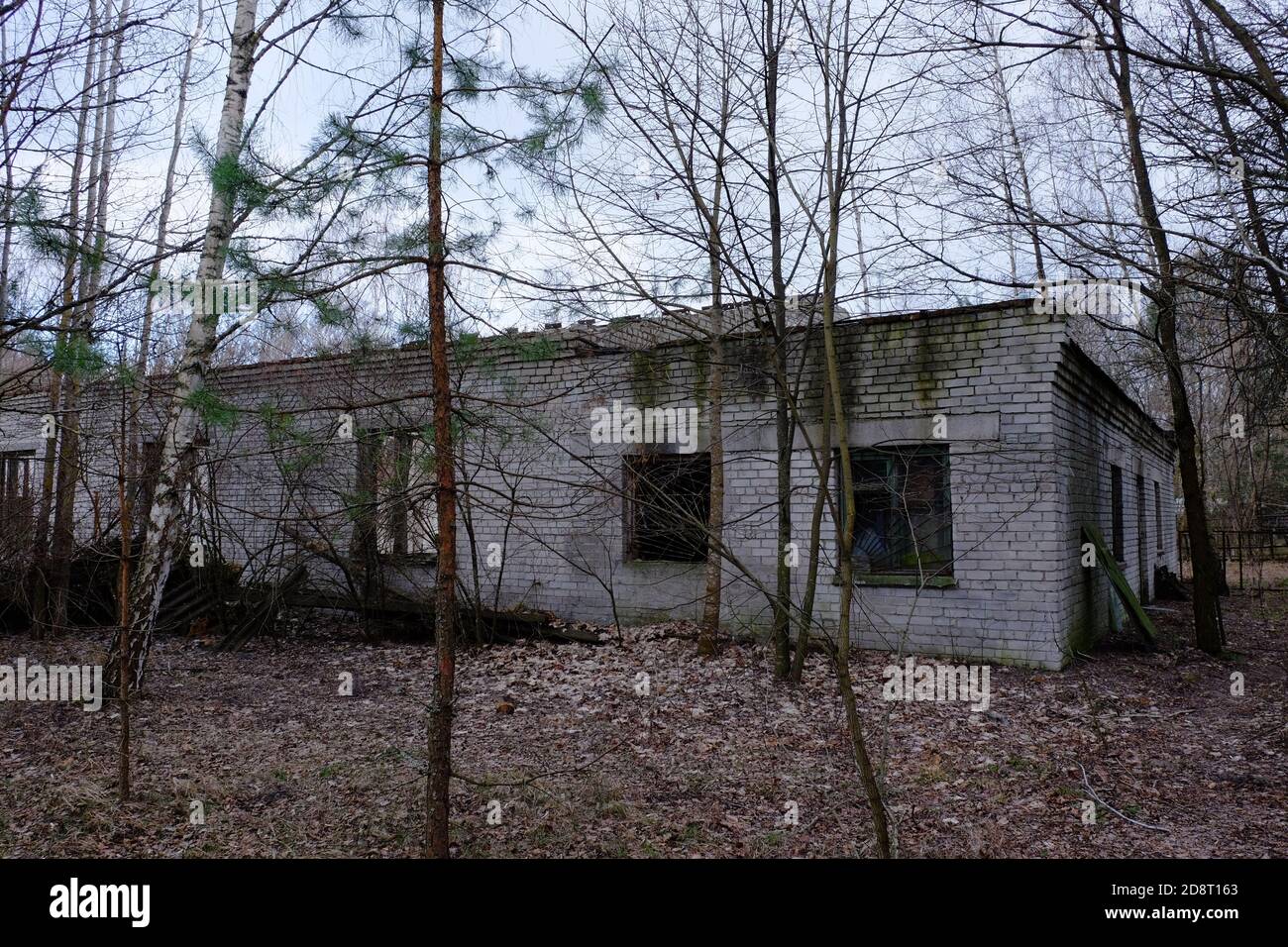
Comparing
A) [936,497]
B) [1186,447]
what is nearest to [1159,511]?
[1186,447]

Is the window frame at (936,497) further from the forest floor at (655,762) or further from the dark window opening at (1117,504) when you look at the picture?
the dark window opening at (1117,504)

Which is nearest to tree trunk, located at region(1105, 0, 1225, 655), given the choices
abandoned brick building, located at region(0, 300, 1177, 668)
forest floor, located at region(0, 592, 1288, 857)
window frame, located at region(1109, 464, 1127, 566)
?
forest floor, located at region(0, 592, 1288, 857)

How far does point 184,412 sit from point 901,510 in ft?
22.1

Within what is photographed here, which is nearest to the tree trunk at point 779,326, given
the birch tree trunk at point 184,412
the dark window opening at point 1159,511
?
the birch tree trunk at point 184,412

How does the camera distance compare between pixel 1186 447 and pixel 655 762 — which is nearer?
pixel 655 762

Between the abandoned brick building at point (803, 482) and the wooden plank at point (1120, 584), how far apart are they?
0.30 meters

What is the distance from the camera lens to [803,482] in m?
8.52

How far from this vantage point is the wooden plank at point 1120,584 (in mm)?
8609

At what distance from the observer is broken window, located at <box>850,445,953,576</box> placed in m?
8.06

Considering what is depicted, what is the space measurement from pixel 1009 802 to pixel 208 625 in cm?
924

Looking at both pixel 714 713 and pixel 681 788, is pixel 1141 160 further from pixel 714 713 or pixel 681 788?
pixel 681 788

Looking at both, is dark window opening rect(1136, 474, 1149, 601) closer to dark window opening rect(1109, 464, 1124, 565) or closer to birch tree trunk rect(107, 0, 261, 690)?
dark window opening rect(1109, 464, 1124, 565)

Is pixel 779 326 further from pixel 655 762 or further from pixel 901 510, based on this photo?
pixel 655 762

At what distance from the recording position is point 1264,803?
179 inches
